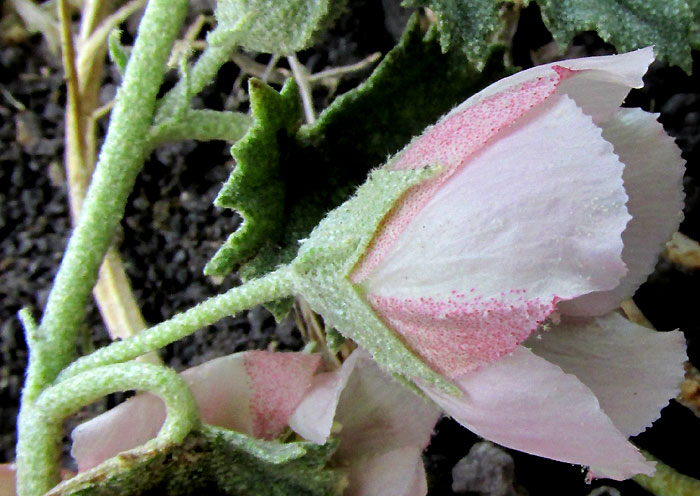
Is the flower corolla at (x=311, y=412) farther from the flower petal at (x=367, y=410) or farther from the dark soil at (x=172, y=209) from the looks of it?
the dark soil at (x=172, y=209)

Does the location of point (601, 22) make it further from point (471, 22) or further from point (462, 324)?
point (462, 324)

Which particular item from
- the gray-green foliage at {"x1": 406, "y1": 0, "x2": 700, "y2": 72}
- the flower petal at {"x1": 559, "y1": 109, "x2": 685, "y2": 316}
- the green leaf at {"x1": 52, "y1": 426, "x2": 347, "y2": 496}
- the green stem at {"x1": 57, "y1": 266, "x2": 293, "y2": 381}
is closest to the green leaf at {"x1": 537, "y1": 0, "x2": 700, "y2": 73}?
the gray-green foliage at {"x1": 406, "y1": 0, "x2": 700, "y2": 72}

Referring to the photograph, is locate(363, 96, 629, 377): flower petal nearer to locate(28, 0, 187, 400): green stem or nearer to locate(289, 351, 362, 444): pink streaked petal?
locate(289, 351, 362, 444): pink streaked petal

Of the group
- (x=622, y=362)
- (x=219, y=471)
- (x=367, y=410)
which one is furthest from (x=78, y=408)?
(x=622, y=362)

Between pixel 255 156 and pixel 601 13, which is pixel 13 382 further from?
pixel 601 13

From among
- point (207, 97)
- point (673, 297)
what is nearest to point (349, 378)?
point (673, 297)

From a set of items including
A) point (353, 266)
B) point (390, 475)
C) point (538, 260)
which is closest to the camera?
point (538, 260)

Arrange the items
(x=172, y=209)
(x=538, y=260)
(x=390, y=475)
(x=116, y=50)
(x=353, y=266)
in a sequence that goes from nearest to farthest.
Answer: (x=538, y=260) < (x=353, y=266) < (x=390, y=475) < (x=116, y=50) < (x=172, y=209)

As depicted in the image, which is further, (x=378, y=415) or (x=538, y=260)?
(x=378, y=415)
